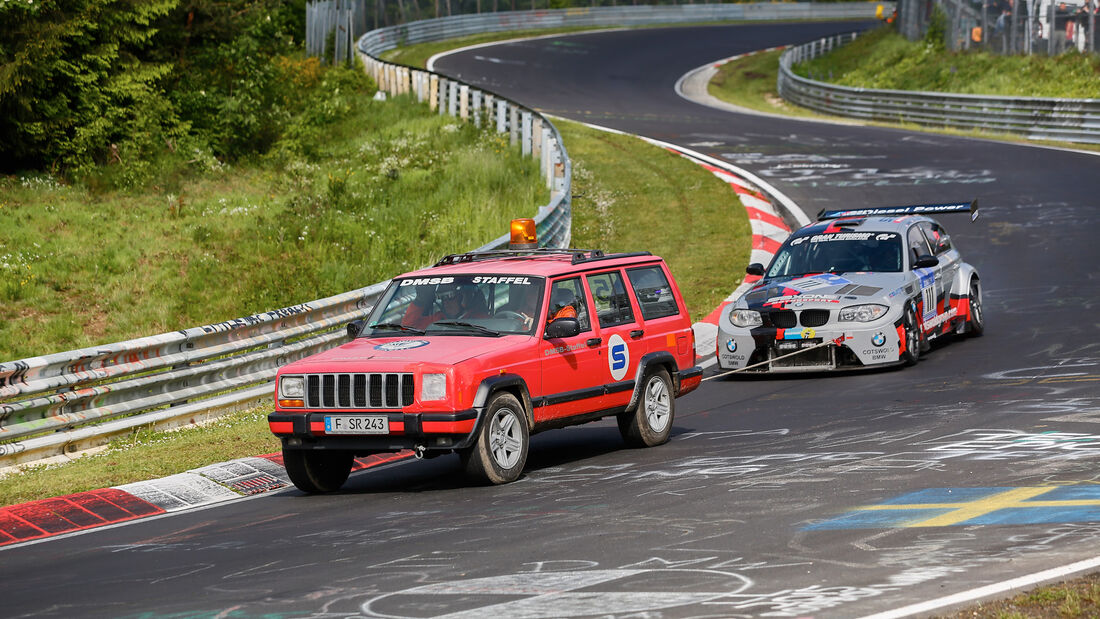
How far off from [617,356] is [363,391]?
97.7 inches

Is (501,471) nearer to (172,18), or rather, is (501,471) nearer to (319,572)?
(319,572)

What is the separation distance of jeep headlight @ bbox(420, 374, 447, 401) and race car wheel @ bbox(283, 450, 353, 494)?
3.24ft

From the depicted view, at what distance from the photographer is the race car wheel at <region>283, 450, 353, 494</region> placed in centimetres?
1005

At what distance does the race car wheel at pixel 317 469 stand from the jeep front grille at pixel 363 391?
1.67 ft

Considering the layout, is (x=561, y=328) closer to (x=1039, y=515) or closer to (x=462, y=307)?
(x=462, y=307)

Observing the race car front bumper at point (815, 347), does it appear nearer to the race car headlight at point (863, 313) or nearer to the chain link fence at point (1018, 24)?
the race car headlight at point (863, 313)

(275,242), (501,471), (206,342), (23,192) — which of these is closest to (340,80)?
(23,192)

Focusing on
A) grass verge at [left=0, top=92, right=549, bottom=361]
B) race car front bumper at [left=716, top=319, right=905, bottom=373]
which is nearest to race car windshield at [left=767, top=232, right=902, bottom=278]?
race car front bumper at [left=716, top=319, right=905, bottom=373]

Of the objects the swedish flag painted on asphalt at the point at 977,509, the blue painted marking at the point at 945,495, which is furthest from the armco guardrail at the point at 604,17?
the swedish flag painted on asphalt at the point at 977,509

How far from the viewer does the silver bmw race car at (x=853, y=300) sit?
48.5ft

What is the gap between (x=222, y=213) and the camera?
25047 millimetres

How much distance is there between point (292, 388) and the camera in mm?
9961

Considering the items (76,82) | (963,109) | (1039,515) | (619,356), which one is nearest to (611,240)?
(76,82)

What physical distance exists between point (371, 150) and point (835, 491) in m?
24.4
